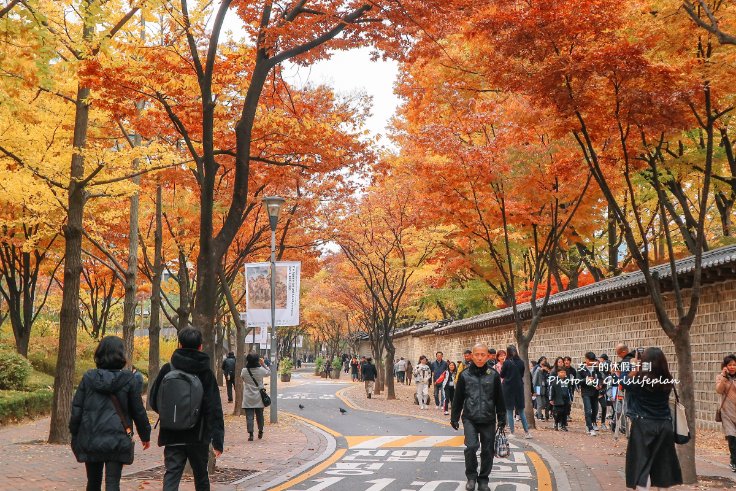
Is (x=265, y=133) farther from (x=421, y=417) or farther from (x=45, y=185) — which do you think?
(x=421, y=417)

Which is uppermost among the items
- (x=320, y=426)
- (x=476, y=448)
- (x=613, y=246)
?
(x=613, y=246)

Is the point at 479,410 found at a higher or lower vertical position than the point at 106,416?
lower

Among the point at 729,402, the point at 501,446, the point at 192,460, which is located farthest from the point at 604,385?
the point at 192,460

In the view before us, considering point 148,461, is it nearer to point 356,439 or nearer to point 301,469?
point 301,469

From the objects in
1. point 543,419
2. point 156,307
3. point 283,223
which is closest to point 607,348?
point 543,419

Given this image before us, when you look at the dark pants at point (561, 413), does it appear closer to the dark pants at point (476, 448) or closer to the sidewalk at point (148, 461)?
the sidewalk at point (148, 461)

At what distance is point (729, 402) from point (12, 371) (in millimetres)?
16821

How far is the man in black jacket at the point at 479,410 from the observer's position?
877 cm

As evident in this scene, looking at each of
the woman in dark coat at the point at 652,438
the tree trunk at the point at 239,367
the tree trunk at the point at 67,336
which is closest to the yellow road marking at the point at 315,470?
the woman in dark coat at the point at 652,438

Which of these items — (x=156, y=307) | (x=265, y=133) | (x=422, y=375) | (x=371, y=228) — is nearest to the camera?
(x=265, y=133)

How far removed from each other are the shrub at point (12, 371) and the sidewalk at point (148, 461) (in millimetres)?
2832

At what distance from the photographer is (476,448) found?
29.1 feet

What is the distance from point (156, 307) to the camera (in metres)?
20.4

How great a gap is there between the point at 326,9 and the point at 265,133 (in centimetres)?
386
